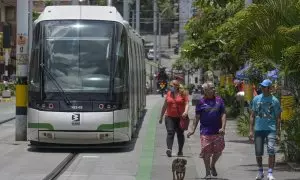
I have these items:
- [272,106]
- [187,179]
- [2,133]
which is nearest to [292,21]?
[272,106]

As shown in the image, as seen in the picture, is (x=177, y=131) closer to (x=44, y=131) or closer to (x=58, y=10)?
(x=44, y=131)

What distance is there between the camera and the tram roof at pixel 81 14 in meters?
18.1

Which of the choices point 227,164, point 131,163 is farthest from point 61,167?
point 227,164

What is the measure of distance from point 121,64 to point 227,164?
3.95 m

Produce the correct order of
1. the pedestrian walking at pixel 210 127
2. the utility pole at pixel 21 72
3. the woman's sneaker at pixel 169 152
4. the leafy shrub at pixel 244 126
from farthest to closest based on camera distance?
the leafy shrub at pixel 244 126 → the utility pole at pixel 21 72 → the woman's sneaker at pixel 169 152 → the pedestrian walking at pixel 210 127

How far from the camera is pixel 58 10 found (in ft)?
60.4

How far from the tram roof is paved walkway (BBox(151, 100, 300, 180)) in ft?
12.0

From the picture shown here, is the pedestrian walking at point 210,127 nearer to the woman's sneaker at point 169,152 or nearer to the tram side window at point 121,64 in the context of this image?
the woman's sneaker at point 169,152

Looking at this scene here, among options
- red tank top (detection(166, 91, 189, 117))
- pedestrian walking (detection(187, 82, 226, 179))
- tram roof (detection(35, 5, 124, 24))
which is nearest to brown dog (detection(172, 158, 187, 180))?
pedestrian walking (detection(187, 82, 226, 179))

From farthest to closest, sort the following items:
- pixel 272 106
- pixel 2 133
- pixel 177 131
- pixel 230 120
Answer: pixel 230 120 < pixel 2 133 < pixel 177 131 < pixel 272 106

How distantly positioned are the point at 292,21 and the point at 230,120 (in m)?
15.9

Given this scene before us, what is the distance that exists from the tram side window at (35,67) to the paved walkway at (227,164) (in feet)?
11.1

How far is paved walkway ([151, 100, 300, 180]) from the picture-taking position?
13.6 meters

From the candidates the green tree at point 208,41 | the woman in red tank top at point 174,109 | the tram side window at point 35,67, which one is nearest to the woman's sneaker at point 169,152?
the woman in red tank top at point 174,109
